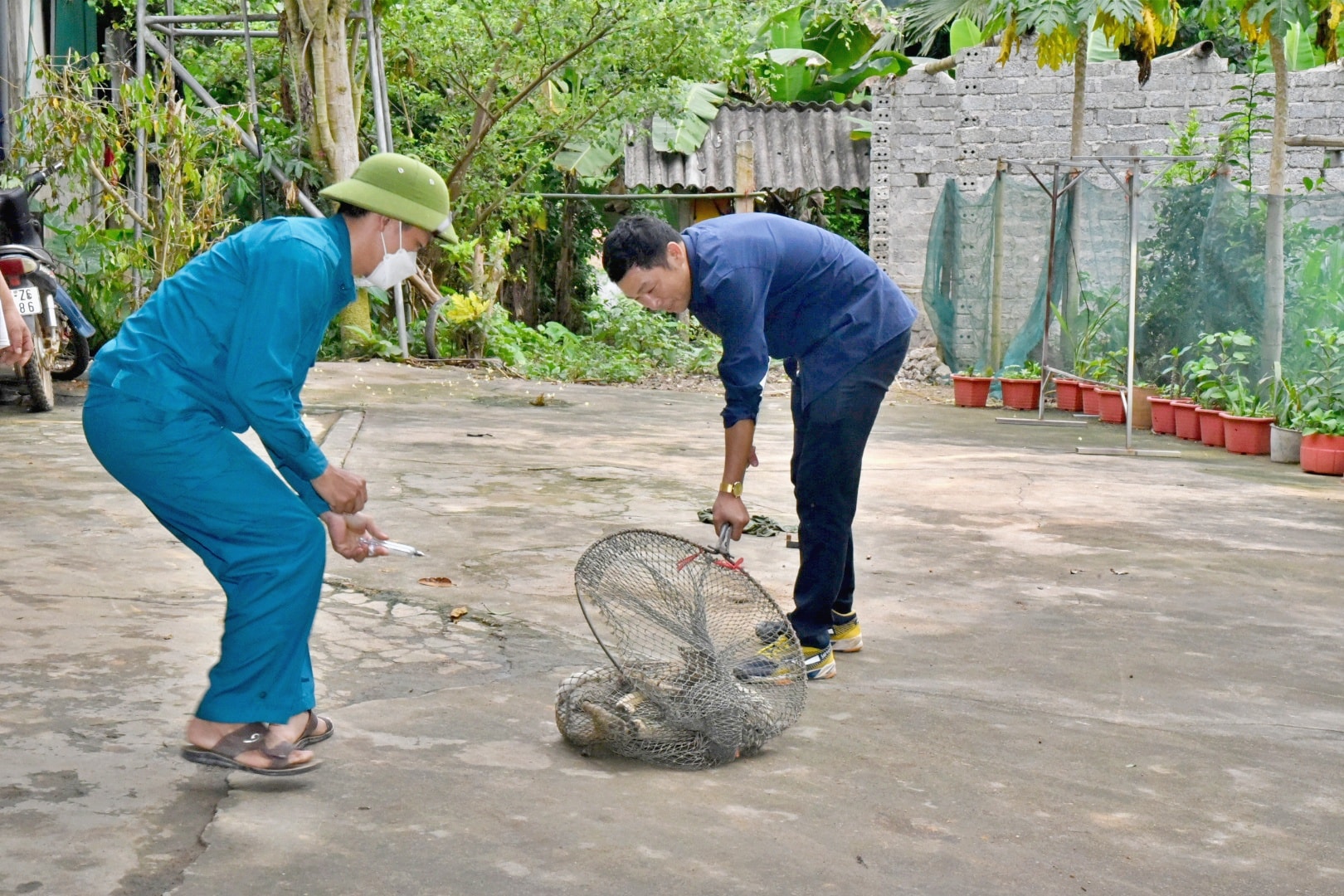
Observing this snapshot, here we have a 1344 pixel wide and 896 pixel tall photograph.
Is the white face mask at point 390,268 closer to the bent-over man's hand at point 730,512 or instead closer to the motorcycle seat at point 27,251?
the bent-over man's hand at point 730,512

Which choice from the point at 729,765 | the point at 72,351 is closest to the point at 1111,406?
the point at 72,351

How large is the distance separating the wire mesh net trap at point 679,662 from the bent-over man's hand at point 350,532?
58 centimetres

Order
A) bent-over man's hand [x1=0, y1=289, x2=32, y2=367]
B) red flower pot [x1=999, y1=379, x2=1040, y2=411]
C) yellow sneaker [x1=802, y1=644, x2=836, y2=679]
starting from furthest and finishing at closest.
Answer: red flower pot [x1=999, y1=379, x2=1040, y2=411] < yellow sneaker [x1=802, y1=644, x2=836, y2=679] < bent-over man's hand [x1=0, y1=289, x2=32, y2=367]

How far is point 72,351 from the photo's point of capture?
34.2 feet

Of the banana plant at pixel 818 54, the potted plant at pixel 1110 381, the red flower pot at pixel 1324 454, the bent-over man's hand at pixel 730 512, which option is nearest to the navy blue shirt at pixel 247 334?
Result: the bent-over man's hand at pixel 730 512

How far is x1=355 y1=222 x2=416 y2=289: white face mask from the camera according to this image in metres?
3.59

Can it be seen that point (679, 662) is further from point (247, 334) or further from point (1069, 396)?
point (1069, 396)

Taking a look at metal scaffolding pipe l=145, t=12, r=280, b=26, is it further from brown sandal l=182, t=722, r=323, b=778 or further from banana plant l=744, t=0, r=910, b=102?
brown sandal l=182, t=722, r=323, b=778

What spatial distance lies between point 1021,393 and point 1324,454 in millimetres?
3994

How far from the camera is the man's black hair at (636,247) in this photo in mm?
4137

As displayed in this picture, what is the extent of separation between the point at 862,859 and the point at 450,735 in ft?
3.99

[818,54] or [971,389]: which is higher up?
[818,54]

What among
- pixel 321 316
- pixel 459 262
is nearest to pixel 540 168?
pixel 459 262

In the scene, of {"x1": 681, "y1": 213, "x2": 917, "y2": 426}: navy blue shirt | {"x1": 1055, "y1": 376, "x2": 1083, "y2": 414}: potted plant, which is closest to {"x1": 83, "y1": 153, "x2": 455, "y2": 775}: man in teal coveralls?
{"x1": 681, "y1": 213, "x2": 917, "y2": 426}: navy blue shirt
